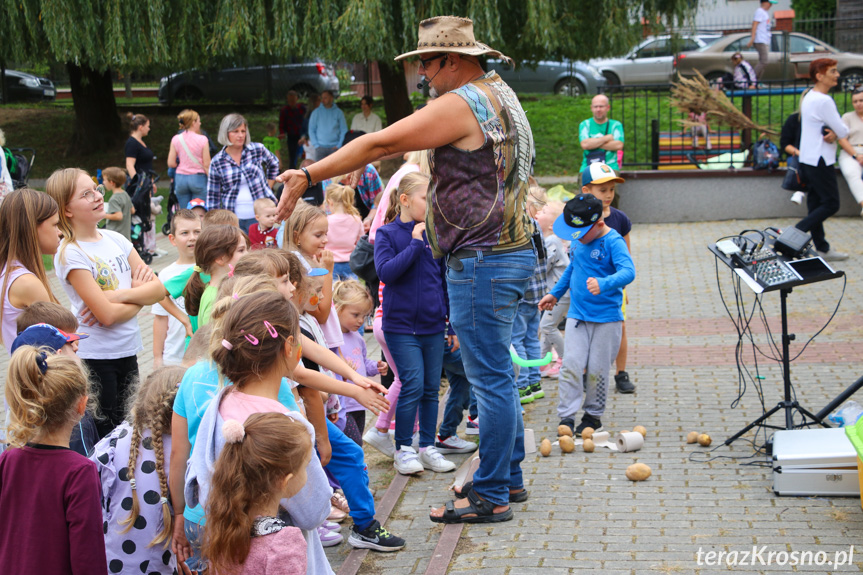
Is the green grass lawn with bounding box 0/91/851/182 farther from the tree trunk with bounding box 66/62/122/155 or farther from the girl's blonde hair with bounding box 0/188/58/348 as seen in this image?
the girl's blonde hair with bounding box 0/188/58/348

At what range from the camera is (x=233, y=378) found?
2.92 meters

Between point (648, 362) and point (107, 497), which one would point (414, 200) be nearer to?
point (107, 497)

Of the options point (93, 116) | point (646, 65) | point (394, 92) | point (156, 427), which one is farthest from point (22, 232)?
point (646, 65)

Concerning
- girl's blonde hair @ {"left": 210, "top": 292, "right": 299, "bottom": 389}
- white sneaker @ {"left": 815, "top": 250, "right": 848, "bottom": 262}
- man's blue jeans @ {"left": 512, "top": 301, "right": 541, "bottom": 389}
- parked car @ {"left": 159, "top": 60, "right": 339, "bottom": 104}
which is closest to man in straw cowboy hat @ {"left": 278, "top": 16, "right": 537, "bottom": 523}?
girl's blonde hair @ {"left": 210, "top": 292, "right": 299, "bottom": 389}

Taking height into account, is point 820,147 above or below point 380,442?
above

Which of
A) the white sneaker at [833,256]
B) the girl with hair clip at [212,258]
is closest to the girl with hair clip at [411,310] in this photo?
the girl with hair clip at [212,258]

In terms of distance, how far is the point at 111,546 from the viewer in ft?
10.4

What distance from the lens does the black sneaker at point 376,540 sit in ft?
13.1

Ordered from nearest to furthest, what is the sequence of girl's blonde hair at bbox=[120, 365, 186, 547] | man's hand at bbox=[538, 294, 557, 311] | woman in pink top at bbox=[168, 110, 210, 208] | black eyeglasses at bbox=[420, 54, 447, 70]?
girl's blonde hair at bbox=[120, 365, 186, 547] → black eyeglasses at bbox=[420, 54, 447, 70] → man's hand at bbox=[538, 294, 557, 311] → woman in pink top at bbox=[168, 110, 210, 208]

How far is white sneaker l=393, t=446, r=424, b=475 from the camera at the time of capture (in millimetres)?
4914

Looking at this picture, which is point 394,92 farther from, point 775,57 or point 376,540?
point 376,540

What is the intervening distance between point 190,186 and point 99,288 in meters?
7.11

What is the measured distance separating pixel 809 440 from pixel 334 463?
2.51 metres

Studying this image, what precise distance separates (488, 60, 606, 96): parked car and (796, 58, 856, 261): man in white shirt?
14.6 m
